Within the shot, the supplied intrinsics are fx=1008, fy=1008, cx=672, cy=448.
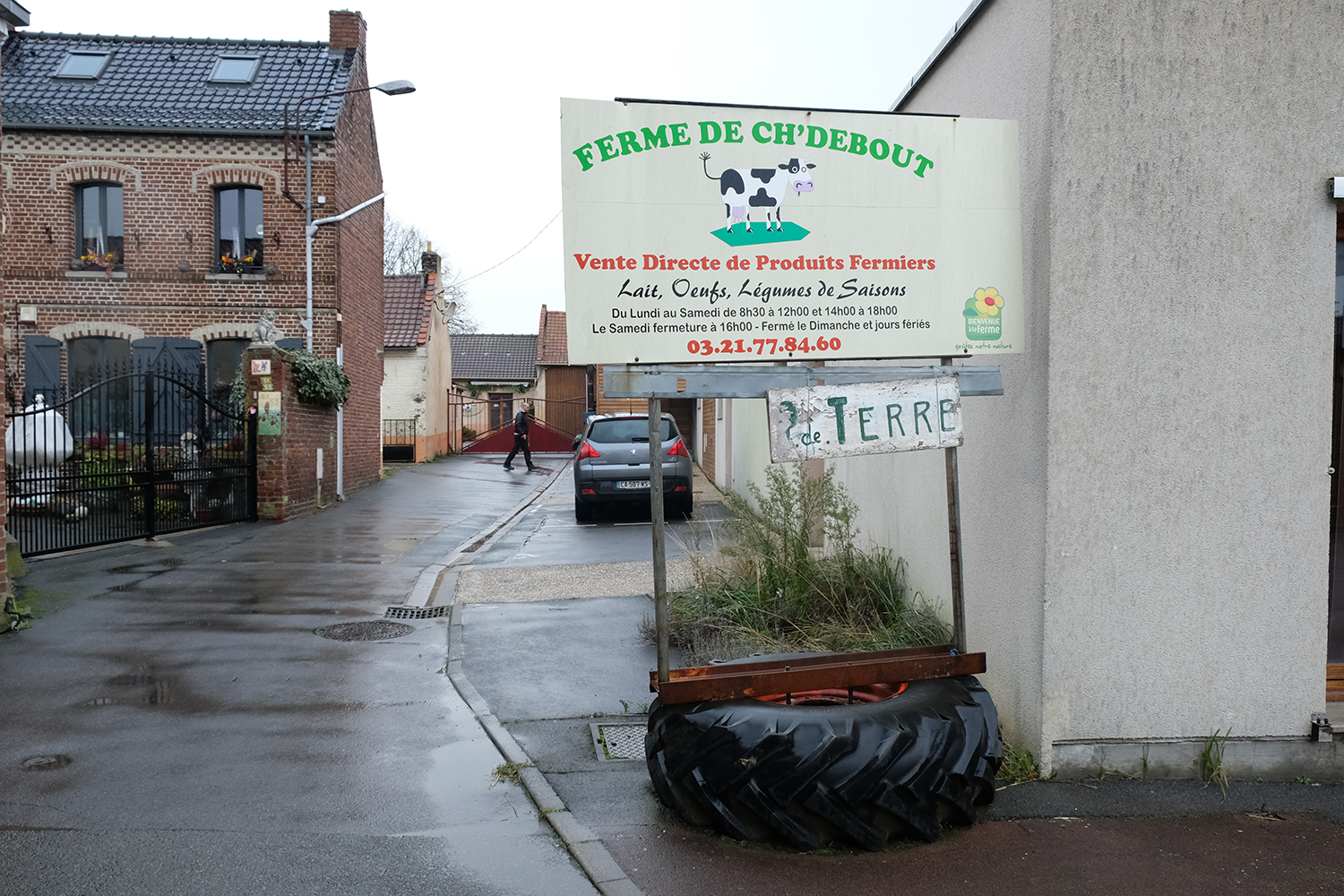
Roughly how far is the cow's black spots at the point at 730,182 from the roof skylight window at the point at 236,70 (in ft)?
64.5

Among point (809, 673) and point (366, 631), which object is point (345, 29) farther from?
point (809, 673)

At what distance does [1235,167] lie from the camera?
4.49m

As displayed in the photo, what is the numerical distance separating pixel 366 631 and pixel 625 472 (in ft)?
25.5

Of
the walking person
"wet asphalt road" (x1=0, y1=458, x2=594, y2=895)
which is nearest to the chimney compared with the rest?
the walking person

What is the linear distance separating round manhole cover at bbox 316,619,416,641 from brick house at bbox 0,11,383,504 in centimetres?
1151

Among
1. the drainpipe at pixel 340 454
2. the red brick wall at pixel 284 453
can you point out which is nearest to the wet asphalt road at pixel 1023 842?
the red brick wall at pixel 284 453

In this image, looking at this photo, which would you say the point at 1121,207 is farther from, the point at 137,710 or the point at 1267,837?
the point at 137,710

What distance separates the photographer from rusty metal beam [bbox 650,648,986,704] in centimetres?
390

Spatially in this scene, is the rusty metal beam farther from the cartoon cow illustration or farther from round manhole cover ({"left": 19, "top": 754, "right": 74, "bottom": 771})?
round manhole cover ({"left": 19, "top": 754, "right": 74, "bottom": 771})

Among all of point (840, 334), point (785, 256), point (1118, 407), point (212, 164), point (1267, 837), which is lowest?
point (1267, 837)

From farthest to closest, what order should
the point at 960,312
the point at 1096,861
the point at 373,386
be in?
the point at 373,386
the point at 960,312
the point at 1096,861

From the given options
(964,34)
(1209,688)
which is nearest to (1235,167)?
(964,34)

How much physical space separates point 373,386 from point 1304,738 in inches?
812

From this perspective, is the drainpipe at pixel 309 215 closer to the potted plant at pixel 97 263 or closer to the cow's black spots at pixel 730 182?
the potted plant at pixel 97 263
